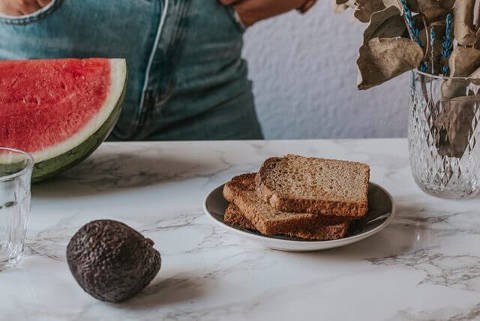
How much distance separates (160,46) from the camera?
4.71 feet

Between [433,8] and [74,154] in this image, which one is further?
[74,154]

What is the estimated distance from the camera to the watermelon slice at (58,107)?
1.10 metres

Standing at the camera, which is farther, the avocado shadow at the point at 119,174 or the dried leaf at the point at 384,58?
the avocado shadow at the point at 119,174

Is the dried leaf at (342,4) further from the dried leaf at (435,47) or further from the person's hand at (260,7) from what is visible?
the person's hand at (260,7)

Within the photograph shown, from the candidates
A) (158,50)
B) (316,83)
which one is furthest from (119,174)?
(316,83)

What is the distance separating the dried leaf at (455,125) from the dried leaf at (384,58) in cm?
8

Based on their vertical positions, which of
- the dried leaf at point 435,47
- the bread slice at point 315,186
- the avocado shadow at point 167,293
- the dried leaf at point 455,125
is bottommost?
the avocado shadow at point 167,293

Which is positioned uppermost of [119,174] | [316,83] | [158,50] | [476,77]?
[476,77]

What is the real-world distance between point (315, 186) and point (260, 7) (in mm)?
619

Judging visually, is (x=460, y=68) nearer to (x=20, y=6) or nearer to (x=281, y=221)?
(x=281, y=221)

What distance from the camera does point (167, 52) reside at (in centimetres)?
145

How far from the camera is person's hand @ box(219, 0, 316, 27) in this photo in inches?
58.1

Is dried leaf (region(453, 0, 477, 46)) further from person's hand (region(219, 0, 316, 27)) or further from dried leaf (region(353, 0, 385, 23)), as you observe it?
person's hand (region(219, 0, 316, 27))

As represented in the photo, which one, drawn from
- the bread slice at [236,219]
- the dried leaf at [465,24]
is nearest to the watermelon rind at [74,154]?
the bread slice at [236,219]
